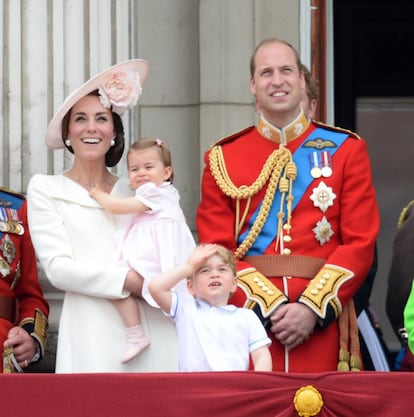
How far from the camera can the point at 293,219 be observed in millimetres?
7289

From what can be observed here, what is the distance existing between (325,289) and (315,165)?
517 mm

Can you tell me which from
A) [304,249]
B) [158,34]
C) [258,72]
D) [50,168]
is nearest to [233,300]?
[304,249]

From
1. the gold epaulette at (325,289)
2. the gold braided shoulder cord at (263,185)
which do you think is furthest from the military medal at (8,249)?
the gold epaulette at (325,289)

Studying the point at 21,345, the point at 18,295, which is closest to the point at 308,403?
the point at 21,345

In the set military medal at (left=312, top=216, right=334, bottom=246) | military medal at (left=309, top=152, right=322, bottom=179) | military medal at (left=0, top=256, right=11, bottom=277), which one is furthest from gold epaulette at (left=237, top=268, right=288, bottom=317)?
military medal at (left=0, top=256, right=11, bottom=277)

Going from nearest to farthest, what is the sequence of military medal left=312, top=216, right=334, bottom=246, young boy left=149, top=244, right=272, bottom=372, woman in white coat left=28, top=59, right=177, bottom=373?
young boy left=149, top=244, right=272, bottom=372
woman in white coat left=28, top=59, right=177, bottom=373
military medal left=312, top=216, right=334, bottom=246

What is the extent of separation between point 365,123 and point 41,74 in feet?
8.75

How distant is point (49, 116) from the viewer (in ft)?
28.0

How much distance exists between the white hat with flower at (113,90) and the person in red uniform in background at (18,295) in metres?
0.38

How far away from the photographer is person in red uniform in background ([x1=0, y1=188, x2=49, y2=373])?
7.34 metres

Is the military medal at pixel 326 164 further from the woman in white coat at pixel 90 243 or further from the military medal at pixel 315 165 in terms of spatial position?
the woman in white coat at pixel 90 243

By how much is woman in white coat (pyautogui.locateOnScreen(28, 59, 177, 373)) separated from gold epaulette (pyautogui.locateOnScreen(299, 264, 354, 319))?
1.69 ft

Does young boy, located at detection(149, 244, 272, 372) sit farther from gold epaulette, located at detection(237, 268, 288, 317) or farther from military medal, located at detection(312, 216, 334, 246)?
military medal, located at detection(312, 216, 334, 246)

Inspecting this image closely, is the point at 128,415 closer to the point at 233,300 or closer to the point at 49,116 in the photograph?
the point at 233,300
